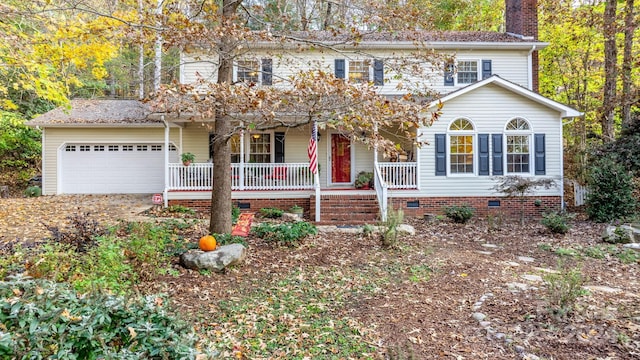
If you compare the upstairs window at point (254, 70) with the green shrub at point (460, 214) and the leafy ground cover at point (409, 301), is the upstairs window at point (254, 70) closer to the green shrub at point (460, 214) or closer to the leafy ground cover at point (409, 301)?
the leafy ground cover at point (409, 301)

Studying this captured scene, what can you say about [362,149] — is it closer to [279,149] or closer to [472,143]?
[279,149]

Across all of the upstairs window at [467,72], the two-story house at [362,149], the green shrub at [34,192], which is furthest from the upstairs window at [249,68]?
the green shrub at [34,192]

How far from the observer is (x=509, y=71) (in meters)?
13.7

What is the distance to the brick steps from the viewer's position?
1062cm

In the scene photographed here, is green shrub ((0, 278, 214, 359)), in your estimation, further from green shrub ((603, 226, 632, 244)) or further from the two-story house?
green shrub ((603, 226, 632, 244))

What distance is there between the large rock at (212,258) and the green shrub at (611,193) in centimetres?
1006

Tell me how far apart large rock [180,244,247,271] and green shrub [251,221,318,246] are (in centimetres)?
124

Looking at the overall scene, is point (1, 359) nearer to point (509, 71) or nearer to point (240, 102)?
point (240, 102)

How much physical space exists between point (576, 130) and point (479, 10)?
29.0 ft

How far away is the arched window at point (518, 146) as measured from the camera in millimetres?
11805

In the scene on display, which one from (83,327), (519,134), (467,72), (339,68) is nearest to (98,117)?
(339,68)

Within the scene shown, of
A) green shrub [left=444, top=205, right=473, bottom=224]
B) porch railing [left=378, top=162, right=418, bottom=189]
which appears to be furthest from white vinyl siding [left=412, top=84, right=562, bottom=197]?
green shrub [left=444, top=205, right=473, bottom=224]

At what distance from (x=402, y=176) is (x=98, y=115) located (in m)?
11.7

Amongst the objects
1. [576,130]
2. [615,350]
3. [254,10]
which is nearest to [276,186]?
[254,10]
